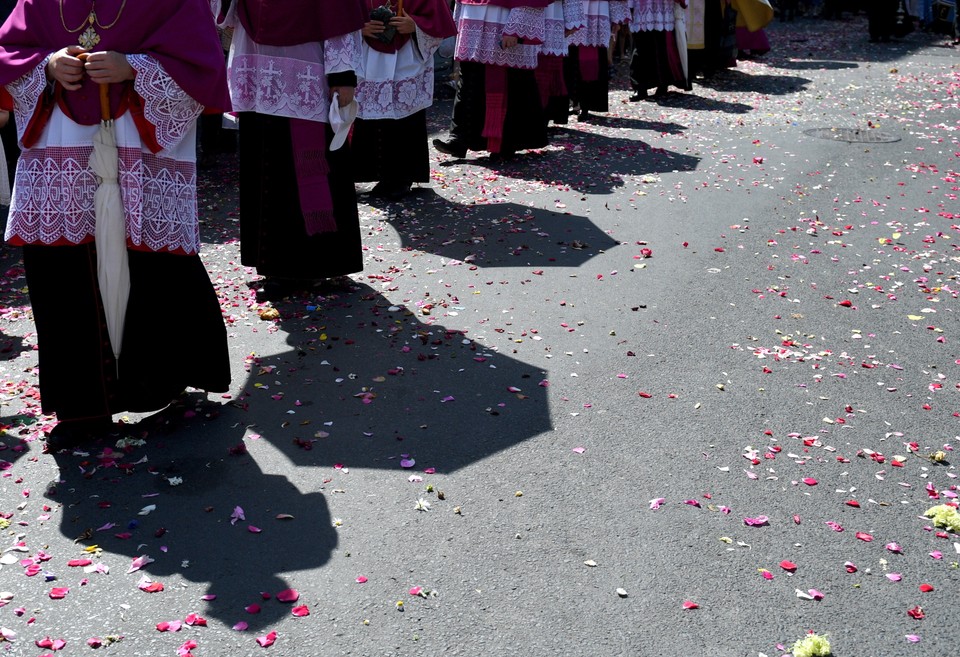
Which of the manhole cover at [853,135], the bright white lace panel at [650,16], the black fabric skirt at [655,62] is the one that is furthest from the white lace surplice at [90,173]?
the black fabric skirt at [655,62]

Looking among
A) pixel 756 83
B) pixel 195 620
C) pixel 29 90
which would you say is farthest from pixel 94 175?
pixel 756 83

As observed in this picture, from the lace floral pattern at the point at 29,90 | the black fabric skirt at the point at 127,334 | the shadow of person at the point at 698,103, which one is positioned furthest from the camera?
the shadow of person at the point at 698,103

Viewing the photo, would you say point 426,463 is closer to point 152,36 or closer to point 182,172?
point 182,172

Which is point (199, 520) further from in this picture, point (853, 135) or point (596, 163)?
point (853, 135)

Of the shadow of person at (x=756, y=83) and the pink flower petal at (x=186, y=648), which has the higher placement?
the shadow of person at (x=756, y=83)

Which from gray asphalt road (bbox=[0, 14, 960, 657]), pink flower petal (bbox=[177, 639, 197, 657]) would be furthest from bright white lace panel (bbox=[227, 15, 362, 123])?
pink flower petal (bbox=[177, 639, 197, 657])

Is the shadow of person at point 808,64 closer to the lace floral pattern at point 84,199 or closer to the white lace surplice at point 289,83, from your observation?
the white lace surplice at point 289,83

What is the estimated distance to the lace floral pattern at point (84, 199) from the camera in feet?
13.8

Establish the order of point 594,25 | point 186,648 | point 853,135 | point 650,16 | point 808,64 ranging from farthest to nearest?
point 808,64, point 650,16, point 594,25, point 853,135, point 186,648

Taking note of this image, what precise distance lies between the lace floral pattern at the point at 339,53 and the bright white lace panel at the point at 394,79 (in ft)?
8.27

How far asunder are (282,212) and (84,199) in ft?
6.18

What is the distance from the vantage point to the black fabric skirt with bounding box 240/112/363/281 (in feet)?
19.6

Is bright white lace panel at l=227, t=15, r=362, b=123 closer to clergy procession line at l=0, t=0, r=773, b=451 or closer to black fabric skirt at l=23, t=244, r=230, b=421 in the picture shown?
clergy procession line at l=0, t=0, r=773, b=451

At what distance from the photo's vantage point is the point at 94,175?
4285 mm
